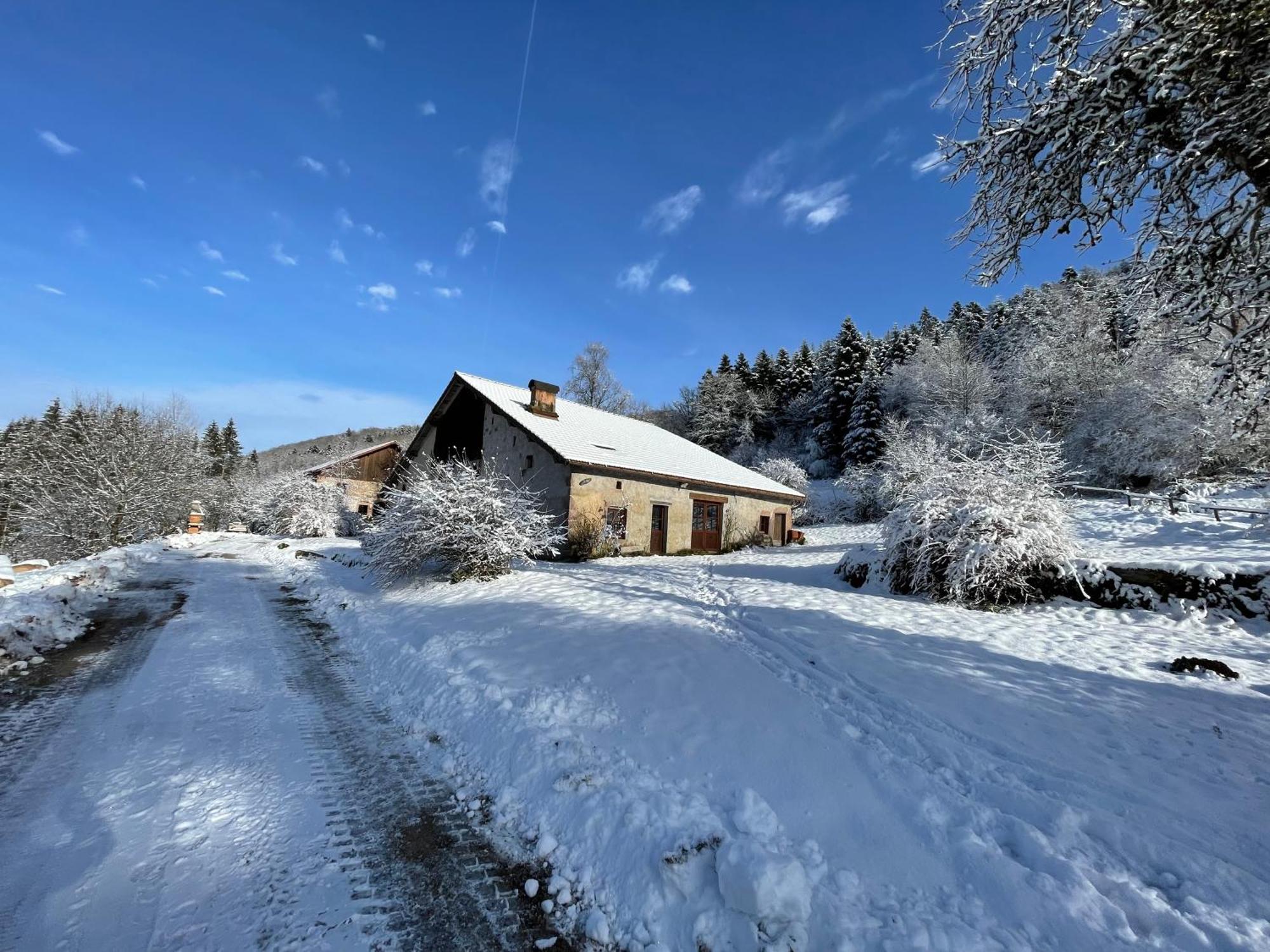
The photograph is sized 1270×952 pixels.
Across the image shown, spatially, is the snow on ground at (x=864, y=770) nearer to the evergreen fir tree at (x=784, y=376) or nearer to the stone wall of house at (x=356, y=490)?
the stone wall of house at (x=356, y=490)

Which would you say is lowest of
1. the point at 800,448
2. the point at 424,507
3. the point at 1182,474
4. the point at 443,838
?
the point at 443,838

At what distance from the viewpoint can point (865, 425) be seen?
36.7 m

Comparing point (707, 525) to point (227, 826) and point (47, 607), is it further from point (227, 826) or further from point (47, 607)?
point (227, 826)

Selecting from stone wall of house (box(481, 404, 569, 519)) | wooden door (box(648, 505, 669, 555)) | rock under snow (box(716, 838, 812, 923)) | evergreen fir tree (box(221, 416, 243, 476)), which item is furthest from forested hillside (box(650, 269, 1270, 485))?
evergreen fir tree (box(221, 416, 243, 476))

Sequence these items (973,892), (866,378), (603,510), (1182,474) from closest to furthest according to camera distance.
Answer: (973,892), (603,510), (1182,474), (866,378)

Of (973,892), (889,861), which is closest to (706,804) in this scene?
(889,861)

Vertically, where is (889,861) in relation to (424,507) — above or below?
below

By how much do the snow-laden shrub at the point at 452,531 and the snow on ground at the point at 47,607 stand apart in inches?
180

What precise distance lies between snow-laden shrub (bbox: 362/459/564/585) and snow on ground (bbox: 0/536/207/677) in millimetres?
4570

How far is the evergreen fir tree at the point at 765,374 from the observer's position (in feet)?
163

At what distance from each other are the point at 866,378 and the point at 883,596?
104 ft

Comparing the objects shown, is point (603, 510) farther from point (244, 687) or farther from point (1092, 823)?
point (1092, 823)

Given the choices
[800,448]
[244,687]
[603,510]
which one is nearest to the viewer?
[244,687]

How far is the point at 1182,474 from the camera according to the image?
21.4 meters
